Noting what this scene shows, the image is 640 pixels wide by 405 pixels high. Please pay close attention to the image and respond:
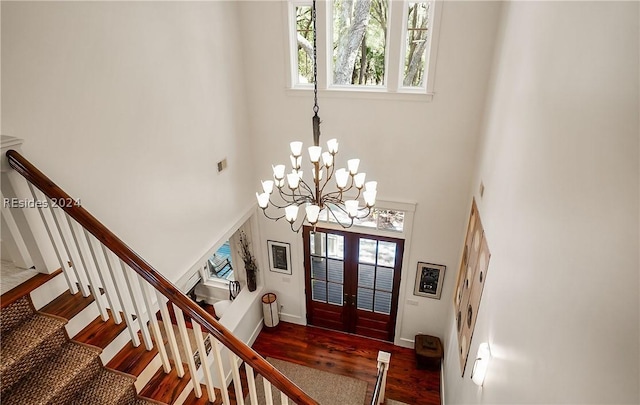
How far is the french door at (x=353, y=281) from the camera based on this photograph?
560 centimetres

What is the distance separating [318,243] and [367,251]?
30.4 inches

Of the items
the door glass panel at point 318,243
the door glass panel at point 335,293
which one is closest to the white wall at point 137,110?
the door glass panel at point 318,243

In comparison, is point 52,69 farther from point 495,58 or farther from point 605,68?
point 495,58

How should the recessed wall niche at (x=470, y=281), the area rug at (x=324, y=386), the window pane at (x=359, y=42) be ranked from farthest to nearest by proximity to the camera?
the area rug at (x=324, y=386) → the window pane at (x=359, y=42) → the recessed wall niche at (x=470, y=281)

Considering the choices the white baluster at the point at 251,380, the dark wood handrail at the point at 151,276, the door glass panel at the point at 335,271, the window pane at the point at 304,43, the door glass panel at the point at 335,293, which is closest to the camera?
the dark wood handrail at the point at 151,276

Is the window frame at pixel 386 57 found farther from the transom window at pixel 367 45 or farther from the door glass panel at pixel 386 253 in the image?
the door glass panel at pixel 386 253

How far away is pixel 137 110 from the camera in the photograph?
316 centimetres

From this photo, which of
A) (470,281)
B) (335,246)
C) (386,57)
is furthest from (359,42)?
(470,281)

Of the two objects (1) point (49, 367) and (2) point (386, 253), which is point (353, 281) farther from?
(1) point (49, 367)

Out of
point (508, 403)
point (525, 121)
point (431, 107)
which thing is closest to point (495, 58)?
point (431, 107)

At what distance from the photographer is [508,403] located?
2.29 meters

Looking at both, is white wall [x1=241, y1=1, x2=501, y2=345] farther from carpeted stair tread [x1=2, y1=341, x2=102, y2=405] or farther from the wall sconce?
carpeted stair tread [x1=2, y1=341, x2=102, y2=405]

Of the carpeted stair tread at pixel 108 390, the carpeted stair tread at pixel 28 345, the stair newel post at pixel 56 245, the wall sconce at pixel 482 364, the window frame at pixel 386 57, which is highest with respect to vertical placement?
the window frame at pixel 386 57

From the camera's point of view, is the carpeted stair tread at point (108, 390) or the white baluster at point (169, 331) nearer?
the carpeted stair tread at point (108, 390)
